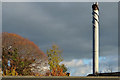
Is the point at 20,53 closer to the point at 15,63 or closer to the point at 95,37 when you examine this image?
the point at 15,63

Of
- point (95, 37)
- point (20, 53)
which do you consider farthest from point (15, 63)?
point (95, 37)

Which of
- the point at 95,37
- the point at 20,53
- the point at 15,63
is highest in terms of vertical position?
the point at 95,37

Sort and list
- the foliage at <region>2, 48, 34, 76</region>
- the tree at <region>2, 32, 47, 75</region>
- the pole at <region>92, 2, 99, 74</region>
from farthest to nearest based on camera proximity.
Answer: the tree at <region>2, 32, 47, 75</region>, the foliage at <region>2, 48, 34, 76</region>, the pole at <region>92, 2, 99, 74</region>

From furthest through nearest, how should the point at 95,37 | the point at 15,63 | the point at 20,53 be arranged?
the point at 20,53 < the point at 15,63 < the point at 95,37

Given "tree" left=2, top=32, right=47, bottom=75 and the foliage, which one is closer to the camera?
the foliage

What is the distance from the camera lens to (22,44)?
125 feet

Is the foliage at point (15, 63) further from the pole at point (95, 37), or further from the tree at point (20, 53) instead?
the pole at point (95, 37)

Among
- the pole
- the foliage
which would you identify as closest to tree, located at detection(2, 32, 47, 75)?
the foliage

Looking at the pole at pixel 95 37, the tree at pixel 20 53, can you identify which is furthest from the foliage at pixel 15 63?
the pole at pixel 95 37

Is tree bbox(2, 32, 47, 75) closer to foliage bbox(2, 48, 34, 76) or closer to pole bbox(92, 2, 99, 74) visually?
foliage bbox(2, 48, 34, 76)

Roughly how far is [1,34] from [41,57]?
Answer: 977 cm

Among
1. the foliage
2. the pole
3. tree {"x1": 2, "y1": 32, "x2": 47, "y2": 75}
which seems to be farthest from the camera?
tree {"x1": 2, "y1": 32, "x2": 47, "y2": 75}

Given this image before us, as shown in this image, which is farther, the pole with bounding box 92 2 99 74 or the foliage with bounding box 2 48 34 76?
the foliage with bounding box 2 48 34 76

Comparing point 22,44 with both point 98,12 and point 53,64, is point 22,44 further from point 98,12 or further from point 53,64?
point 98,12
